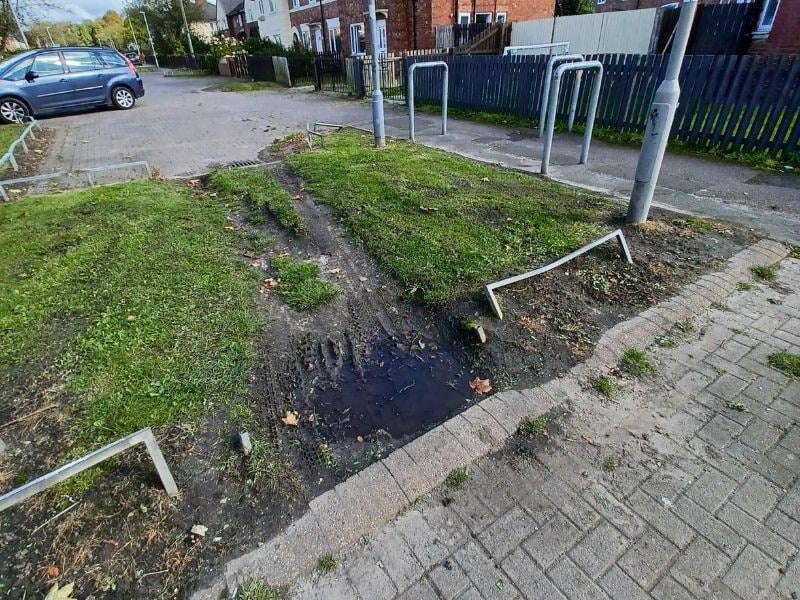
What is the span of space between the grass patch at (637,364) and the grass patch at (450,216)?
1.20 m

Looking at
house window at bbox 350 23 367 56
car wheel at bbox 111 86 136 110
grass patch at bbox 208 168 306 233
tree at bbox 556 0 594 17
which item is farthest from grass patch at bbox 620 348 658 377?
tree at bbox 556 0 594 17

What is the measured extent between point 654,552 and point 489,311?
1.84m

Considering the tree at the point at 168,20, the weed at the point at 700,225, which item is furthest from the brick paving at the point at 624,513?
the tree at the point at 168,20

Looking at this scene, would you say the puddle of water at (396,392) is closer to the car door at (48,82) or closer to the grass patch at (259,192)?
the grass patch at (259,192)

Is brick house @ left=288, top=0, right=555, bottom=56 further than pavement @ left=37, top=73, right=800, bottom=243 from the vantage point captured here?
Yes

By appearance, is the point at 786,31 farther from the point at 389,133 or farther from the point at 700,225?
the point at 700,225

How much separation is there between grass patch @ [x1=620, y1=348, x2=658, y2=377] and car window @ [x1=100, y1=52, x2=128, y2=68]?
17517 mm

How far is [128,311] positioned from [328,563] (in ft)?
8.92

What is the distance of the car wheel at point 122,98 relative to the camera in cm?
1492

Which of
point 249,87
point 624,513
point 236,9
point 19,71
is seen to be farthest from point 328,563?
point 236,9

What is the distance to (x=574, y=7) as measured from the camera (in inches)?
1050

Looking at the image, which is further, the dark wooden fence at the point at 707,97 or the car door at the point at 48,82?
the car door at the point at 48,82

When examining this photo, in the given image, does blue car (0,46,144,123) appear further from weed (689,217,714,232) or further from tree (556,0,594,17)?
tree (556,0,594,17)

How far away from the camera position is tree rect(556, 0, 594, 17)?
84.6 feet
